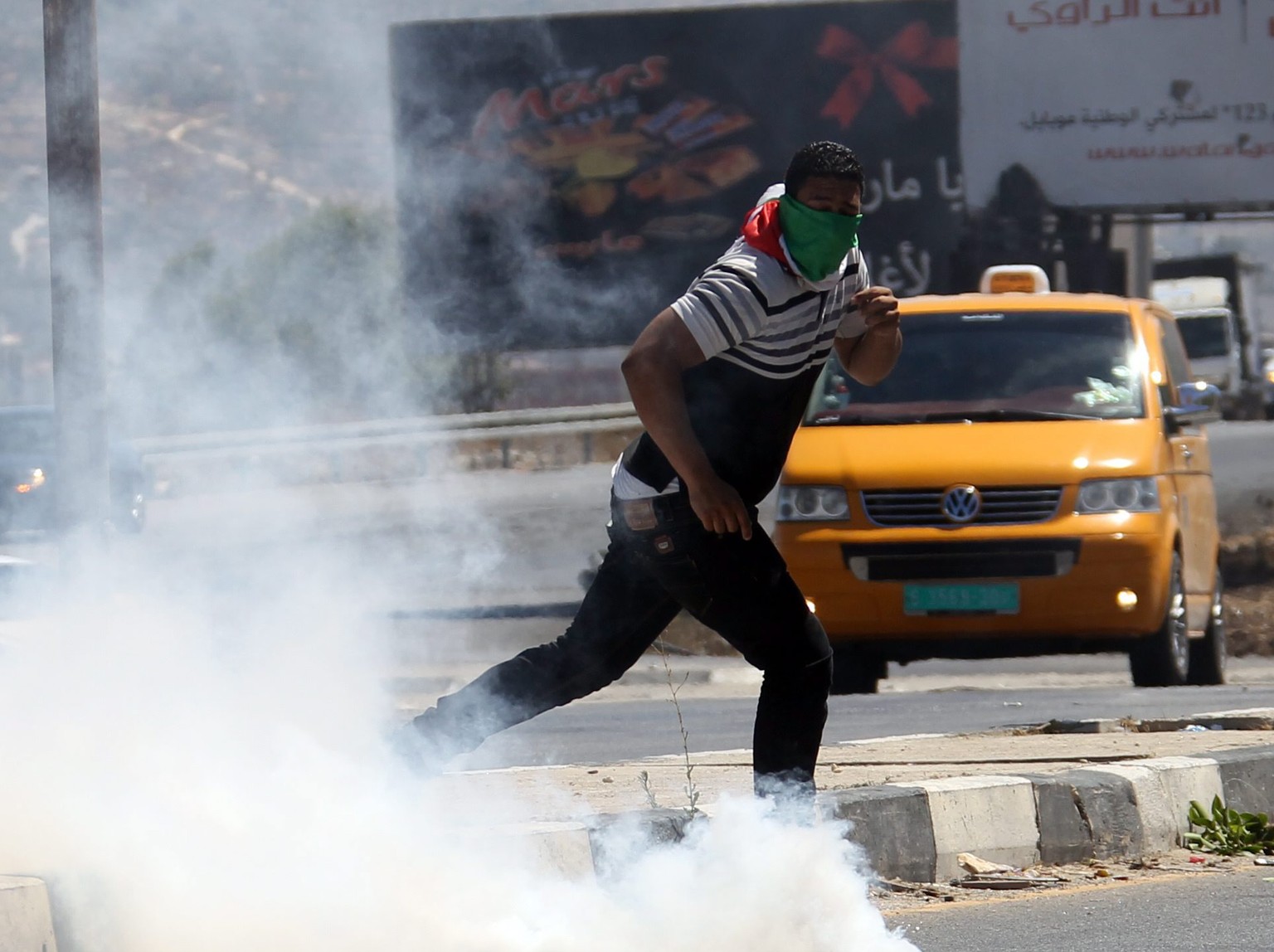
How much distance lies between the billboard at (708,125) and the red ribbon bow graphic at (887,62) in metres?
0.02

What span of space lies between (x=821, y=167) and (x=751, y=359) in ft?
1.15

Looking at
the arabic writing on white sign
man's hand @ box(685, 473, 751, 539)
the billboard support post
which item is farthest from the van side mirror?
the billboard support post

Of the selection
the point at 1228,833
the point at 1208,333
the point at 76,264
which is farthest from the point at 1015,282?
the point at 1208,333

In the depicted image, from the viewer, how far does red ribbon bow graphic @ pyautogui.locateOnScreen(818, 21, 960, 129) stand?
21.5 m

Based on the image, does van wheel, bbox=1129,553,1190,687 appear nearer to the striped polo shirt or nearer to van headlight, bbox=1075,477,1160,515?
van headlight, bbox=1075,477,1160,515

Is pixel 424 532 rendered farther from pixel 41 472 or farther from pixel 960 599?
pixel 41 472

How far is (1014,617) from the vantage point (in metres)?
8.38

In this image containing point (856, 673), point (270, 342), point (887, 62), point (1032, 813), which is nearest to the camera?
point (270, 342)

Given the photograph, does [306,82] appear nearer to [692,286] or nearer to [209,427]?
[692,286]

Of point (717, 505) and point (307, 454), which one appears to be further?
point (307, 454)

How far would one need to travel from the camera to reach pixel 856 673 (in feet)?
30.6

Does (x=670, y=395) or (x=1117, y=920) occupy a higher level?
(x=670, y=395)

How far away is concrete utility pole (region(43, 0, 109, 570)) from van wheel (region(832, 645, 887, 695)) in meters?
4.25

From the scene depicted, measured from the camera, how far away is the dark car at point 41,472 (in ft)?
17.9
